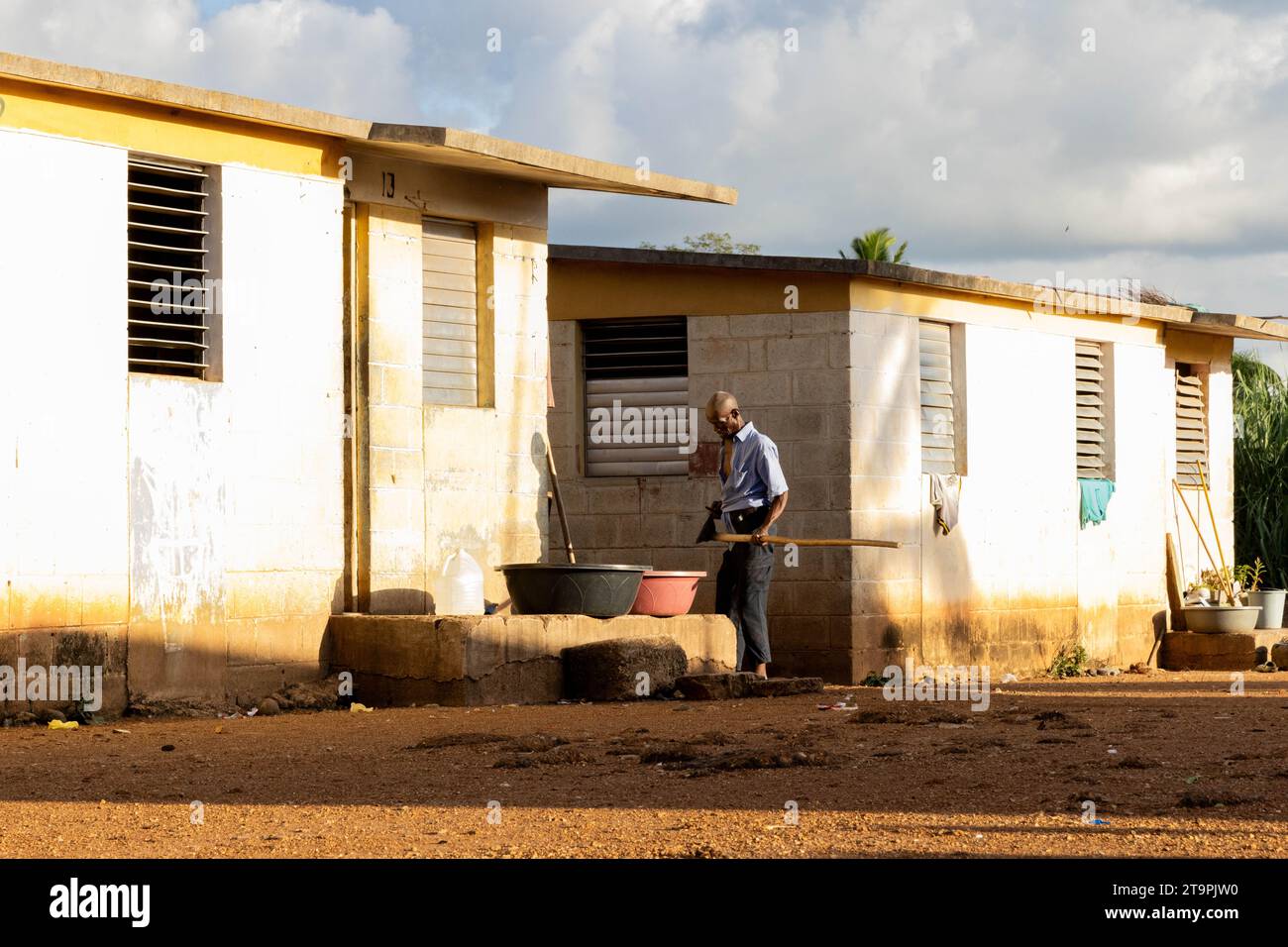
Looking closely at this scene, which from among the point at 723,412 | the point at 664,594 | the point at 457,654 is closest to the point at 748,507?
the point at 723,412

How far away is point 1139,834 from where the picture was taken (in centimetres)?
602

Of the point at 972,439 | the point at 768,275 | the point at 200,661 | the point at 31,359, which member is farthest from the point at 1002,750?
the point at 972,439

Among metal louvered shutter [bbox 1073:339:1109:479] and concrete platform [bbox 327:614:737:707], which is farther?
metal louvered shutter [bbox 1073:339:1109:479]

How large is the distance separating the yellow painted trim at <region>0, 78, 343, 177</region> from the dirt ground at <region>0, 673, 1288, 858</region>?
3446 millimetres

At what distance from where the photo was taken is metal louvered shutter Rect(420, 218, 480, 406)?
42.1ft

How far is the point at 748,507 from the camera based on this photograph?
41.0ft

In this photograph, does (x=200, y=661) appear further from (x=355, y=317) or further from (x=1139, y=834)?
(x=1139, y=834)

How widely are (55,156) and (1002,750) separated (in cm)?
625

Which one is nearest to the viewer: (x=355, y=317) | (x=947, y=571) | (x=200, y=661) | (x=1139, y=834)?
(x=1139, y=834)

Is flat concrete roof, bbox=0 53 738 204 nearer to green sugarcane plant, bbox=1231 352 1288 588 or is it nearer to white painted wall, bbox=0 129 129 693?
white painted wall, bbox=0 129 129 693

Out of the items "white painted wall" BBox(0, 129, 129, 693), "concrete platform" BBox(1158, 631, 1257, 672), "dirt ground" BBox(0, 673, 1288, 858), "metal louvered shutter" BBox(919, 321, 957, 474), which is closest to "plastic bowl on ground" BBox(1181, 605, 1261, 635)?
"concrete platform" BBox(1158, 631, 1257, 672)

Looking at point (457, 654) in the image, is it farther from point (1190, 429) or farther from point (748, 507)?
point (1190, 429)

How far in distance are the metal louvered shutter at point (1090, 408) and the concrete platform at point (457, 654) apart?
747 cm

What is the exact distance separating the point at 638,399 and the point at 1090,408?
5341 millimetres
